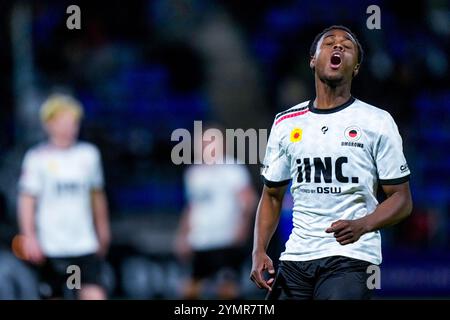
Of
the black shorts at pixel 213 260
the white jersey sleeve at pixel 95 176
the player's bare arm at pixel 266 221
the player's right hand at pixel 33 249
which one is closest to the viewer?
the player's bare arm at pixel 266 221

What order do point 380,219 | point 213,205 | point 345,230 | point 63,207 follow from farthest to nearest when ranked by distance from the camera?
1. point 213,205
2. point 63,207
3. point 380,219
4. point 345,230

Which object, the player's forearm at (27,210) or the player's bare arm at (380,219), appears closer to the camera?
the player's bare arm at (380,219)

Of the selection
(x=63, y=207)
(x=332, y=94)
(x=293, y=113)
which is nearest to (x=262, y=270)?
(x=293, y=113)

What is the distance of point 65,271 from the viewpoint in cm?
860

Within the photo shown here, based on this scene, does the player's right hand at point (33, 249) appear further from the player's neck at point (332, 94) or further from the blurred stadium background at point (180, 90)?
the player's neck at point (332, 94)

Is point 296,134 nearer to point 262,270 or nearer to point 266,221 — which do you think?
point 266,221

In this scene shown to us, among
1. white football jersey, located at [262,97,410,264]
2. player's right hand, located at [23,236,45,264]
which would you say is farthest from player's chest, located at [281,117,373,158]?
player's right hand, located at [23,236,45,264]

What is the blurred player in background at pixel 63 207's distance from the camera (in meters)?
8.63

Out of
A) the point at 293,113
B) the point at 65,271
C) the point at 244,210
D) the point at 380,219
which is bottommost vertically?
the point at 65,271

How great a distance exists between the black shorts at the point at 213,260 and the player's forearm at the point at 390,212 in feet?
16.4

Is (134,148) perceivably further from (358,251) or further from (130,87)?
(358,251)

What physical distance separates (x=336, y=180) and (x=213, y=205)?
486 cm

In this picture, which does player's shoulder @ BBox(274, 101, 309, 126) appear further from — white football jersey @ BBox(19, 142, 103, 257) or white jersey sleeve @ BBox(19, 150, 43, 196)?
white jersey sleeve @ BBox(19, 150, 43, 196)

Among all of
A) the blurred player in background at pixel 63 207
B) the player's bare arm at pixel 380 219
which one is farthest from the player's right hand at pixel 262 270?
the blurred player in background at pixel 63 207
